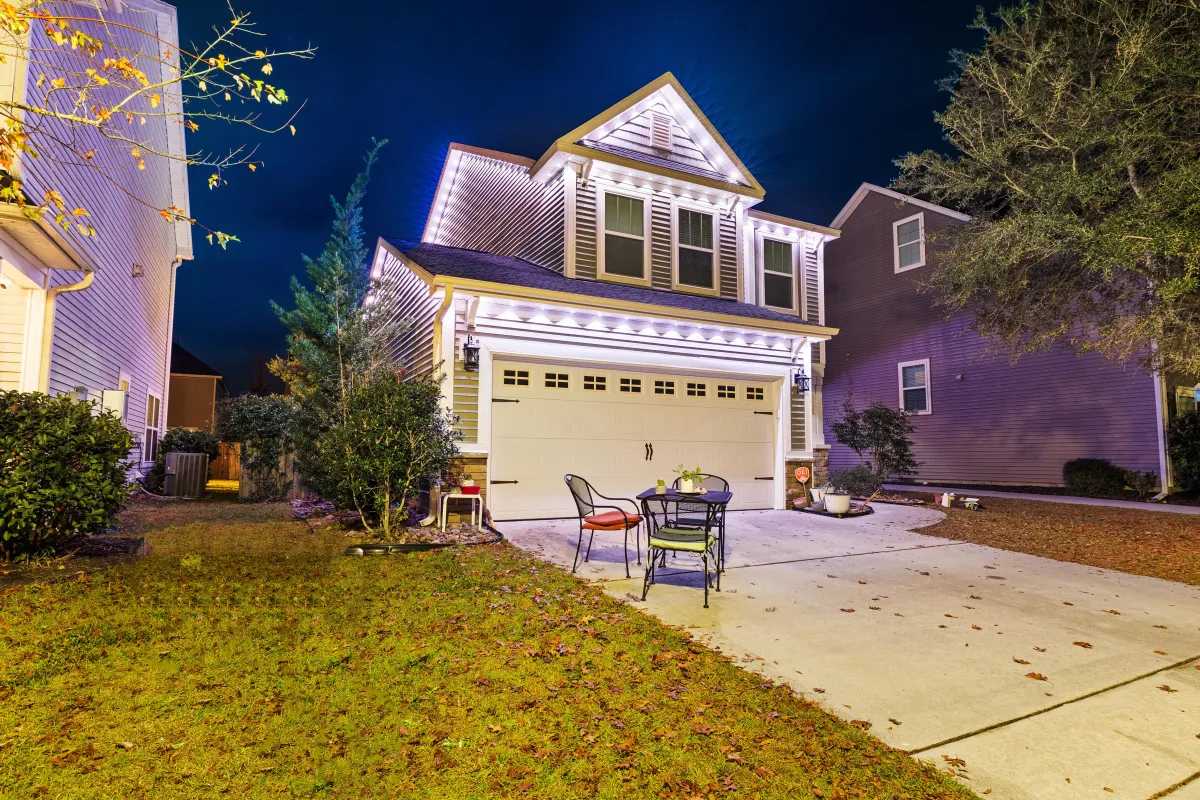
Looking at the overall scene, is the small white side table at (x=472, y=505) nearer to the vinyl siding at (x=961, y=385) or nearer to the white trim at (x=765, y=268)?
the white trim at (x=765, y=268)

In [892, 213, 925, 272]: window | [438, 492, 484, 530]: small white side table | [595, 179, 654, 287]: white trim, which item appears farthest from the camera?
[892, 213, 925, 272]: window

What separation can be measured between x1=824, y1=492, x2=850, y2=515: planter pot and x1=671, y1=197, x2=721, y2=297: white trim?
4.50m

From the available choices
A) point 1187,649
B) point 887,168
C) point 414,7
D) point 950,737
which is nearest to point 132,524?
point 950,737

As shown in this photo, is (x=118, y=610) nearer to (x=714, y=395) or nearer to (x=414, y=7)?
(x=714, y=395)

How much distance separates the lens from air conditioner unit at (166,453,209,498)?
1252 cm

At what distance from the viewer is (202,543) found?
22.2 feet

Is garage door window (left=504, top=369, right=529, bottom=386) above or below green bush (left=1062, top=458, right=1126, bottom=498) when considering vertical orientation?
above

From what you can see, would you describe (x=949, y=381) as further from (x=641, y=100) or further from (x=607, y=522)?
(x=607, y=522)

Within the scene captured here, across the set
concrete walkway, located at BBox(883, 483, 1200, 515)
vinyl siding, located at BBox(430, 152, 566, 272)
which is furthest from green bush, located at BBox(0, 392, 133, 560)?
concrete walkway, located at BBox(883, 483, 1200, 515)

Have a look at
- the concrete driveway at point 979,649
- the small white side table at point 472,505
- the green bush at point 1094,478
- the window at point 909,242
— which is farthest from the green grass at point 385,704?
the window at point 909,242

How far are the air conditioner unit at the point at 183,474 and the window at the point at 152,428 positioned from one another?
668mm

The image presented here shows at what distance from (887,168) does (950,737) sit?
3608cm

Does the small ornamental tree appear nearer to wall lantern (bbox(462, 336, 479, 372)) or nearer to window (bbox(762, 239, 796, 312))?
wall lantern (bbox(462, 336, 479, 372))

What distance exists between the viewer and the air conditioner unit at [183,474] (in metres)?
12.5
